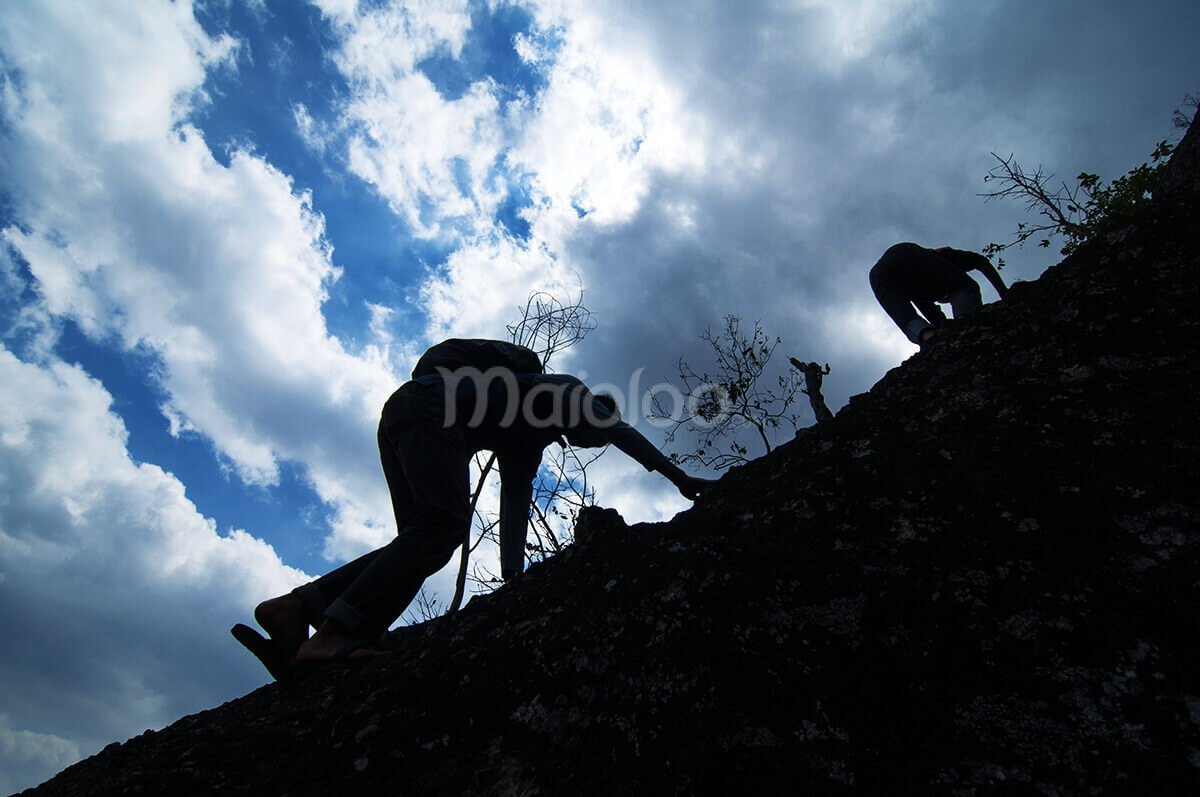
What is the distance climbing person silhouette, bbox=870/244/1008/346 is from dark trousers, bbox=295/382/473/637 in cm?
382

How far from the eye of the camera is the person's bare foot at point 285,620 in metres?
2.33

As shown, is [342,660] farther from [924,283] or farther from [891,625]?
[924,283]

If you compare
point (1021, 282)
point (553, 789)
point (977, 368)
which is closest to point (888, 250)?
point (1021, 282)

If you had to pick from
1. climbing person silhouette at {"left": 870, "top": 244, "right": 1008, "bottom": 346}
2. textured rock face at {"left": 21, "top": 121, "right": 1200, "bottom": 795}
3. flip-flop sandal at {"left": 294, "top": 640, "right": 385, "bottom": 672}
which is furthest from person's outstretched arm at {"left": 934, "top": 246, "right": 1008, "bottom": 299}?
flip-flop sandal at {"left": 294, "top": 640, "right": 385, "bottom": 672}

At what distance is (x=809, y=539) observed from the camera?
1.49 m

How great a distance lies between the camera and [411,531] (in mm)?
2475

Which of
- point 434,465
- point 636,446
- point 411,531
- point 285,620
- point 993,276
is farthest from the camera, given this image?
point 993,276

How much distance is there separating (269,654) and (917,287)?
17.3ft

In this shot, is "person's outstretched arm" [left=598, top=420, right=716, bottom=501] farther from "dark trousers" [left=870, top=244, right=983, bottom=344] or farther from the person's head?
"dark trousers" [left=870, top=244, right=983, bottom=344]

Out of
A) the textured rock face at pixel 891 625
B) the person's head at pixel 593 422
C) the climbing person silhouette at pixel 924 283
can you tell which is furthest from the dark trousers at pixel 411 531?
the climbing person silhouette at pixel 924 283

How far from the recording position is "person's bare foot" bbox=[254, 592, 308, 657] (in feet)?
7.64

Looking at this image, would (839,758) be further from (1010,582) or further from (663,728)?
(1010,582)

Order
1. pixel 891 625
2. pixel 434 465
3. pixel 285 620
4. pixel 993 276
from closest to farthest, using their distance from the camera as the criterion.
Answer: pixel 891 625
pixel 285 620
pixel 434 465
pixel 993 276

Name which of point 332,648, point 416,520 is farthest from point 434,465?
point 332,648
